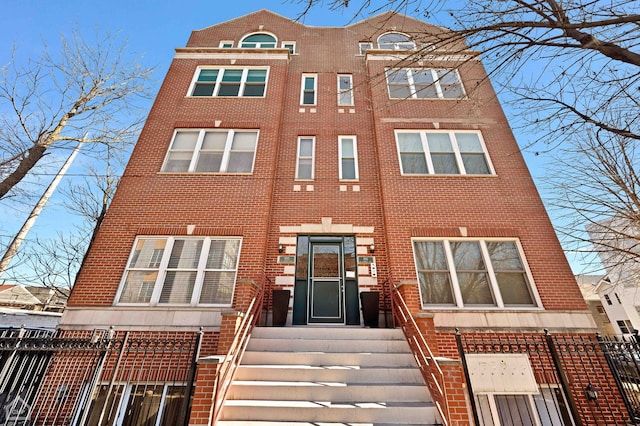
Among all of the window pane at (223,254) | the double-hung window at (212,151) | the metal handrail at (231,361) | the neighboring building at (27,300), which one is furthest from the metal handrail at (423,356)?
the neighboring building at (27,300)

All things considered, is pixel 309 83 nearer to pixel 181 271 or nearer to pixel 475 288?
pixel 181 271

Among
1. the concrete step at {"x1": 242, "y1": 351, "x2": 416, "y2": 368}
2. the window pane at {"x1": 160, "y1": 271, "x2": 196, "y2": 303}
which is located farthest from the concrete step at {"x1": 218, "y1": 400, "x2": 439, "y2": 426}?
the window pane at {"x1": 160, "y1": 271, "x2": 196, "y2": 303}

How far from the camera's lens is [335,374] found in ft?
15.6

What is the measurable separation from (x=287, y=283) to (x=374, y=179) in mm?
4264

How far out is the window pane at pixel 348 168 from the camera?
9.23m

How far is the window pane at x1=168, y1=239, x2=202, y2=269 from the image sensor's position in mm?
7359

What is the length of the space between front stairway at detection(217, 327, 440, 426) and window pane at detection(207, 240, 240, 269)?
2143 millimetres

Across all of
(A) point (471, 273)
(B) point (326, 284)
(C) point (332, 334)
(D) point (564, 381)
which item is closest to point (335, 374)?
(C) point (332, 334)

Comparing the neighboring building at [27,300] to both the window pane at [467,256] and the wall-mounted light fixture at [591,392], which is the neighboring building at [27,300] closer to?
the window pane at [467,256]

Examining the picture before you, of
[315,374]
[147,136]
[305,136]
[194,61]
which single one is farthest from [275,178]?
[194,61]

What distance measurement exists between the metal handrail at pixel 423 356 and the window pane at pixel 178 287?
199 inches

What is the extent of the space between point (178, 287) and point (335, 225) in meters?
4.46

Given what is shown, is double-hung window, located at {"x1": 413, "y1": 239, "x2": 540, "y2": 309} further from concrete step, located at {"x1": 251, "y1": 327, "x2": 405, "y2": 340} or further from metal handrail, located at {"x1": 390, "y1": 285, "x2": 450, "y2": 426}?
concrete step, located at {"x1": 251, "y1": 327, "x2": 405, "y2": 340}

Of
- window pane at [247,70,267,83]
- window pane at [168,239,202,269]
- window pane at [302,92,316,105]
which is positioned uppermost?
window pane at [247,70,267,83]
